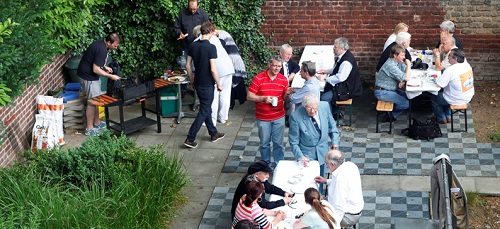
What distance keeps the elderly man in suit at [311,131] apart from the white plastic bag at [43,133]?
423cm

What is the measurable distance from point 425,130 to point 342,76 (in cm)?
154

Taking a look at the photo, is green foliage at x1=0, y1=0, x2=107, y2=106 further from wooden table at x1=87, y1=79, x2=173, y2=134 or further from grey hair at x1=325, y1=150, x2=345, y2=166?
grey hair at x1=325, y1=150, x2=345, y2=166

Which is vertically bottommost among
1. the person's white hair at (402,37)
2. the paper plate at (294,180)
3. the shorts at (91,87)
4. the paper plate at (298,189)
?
the paper plate at (298,189)

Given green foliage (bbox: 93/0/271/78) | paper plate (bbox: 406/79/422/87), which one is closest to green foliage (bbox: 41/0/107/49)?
green foliage (bbox: 93/0/271/78)

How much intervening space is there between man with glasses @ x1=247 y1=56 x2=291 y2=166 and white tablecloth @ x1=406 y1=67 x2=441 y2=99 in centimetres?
257

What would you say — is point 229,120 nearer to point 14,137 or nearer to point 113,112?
point 113,112

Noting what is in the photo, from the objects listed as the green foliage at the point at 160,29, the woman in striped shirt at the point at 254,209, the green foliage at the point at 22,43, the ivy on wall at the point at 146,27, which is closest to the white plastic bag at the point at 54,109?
the ivy on wall at the point at 146,27

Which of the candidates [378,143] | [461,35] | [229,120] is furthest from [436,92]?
[229,120]

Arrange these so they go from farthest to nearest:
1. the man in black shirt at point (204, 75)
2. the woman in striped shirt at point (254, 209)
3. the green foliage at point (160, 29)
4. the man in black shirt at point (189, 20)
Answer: the green foliage at point (160, 29)
the man in black shirt at point (189, 20)
the man in black shirt at point (204, 75)
the woman in striped shirt at point (254, 209)

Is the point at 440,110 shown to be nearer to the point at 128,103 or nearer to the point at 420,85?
the point at 420,85

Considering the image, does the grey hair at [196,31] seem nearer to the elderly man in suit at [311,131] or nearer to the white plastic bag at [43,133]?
the white plastic bag at [43,133]

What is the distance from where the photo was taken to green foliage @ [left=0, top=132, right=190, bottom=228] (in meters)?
9.56

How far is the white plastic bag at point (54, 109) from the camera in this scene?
42.7 ft

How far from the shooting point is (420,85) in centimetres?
1309
